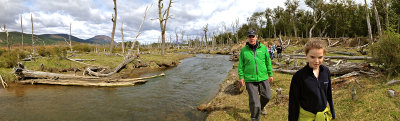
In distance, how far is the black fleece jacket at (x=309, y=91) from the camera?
2.42 metres

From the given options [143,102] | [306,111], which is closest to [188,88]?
[143,102]

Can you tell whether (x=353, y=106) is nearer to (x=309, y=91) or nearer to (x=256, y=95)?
(x=256, y=95)

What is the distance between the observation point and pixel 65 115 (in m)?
6.77

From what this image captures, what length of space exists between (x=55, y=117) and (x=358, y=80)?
11.6 metres

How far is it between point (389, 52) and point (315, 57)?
6781 mm

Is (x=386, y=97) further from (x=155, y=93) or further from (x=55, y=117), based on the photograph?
(x=55, y=117)

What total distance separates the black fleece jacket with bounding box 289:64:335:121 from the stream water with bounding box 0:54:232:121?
13.7ft

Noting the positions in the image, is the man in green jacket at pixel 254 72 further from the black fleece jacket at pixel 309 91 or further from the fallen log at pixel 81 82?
the fallen log at pixel 81 82

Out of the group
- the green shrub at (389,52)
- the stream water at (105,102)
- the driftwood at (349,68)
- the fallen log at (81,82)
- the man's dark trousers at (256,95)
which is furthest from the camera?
the fallen log at (81,82)

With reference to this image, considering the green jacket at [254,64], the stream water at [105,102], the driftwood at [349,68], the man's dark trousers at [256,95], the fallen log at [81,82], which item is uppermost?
the green jacket at [254,64]

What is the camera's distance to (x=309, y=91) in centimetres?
244

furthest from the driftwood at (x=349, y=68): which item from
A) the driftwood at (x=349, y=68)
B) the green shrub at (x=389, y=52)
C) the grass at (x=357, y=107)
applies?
the grass at (x=357, y=107)

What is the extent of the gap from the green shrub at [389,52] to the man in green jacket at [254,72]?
5.22 m

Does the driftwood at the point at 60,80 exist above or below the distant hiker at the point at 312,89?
below
